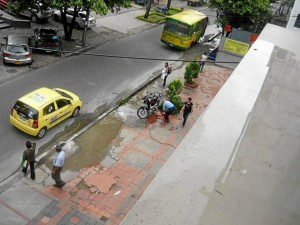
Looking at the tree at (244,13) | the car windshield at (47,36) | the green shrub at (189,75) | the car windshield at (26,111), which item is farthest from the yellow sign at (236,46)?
the car windshield at (26,111)

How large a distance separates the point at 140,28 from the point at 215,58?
9.00m

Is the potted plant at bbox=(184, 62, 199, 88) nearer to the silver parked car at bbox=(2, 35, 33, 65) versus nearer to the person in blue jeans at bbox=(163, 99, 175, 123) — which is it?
the person in blue jeans at bbox=(163, 99, 175, 123)

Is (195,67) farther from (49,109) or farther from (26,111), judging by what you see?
(26,111)

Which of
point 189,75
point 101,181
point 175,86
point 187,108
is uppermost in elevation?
point 187,108

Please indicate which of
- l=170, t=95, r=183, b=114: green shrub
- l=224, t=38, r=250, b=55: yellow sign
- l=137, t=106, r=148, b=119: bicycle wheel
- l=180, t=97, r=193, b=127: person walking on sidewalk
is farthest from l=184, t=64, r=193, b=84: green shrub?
l=224, t=38, r=250, b=55: yellow sign

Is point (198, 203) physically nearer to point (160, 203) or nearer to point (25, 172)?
point (160, 203)

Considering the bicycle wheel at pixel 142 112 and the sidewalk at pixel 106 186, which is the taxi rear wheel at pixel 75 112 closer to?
the sidewalk at pixel 106 186

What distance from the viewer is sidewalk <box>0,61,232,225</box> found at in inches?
428

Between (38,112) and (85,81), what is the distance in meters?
6.90

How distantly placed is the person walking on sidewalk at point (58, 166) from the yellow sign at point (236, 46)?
1842 cm

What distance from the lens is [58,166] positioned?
11438 millimetres

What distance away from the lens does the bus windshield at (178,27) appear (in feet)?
92.3

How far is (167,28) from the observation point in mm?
28734

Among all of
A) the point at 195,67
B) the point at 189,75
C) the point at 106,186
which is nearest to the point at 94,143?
the point at 106,186
